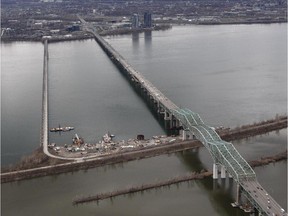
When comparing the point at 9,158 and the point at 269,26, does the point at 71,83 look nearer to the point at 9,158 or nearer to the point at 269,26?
the point at 9,158

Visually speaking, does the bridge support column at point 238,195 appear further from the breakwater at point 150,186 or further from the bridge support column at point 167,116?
the bridge support column at point 167,116

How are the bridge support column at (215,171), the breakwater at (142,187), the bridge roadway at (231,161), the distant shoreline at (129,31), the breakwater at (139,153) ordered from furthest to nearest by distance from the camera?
the distant shoreline at (129,31), the breakwater at (139,153), the bridge support column at (215,171), the breakwater at (142,187), the bridge roadway at (231,161)

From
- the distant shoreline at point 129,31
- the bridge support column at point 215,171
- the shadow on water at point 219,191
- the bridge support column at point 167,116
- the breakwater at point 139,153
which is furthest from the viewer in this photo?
the distant shoreline at point 129,31

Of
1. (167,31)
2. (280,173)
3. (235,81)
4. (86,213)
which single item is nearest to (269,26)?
(167,31)

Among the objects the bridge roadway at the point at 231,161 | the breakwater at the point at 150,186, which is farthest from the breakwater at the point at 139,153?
the breakwater at the point at 150,186

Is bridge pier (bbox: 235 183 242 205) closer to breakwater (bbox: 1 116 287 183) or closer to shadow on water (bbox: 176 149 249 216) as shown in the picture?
shadow on water (bbox: 176 149 249 216)
